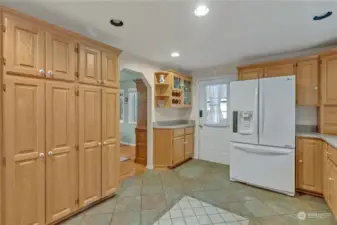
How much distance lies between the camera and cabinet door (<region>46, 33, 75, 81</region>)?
6.32ft

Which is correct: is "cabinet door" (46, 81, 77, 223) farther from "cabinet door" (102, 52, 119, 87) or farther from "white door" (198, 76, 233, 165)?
"white door" (198, 76, 233, 165)

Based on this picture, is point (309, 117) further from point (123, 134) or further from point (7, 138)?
point (123, 134)

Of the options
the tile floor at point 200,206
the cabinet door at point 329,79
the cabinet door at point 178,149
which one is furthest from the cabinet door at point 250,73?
the tile floor at point 200,206

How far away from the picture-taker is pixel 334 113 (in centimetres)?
285

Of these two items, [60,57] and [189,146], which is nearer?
[60,57]

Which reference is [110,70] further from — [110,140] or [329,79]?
[329,79]

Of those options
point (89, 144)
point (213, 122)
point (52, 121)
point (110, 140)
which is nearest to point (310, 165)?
point (213, 122)

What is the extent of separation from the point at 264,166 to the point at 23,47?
11.6ft

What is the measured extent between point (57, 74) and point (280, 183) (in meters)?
3.43

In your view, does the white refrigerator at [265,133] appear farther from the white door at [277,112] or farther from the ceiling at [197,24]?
the ceiling at [197,24]

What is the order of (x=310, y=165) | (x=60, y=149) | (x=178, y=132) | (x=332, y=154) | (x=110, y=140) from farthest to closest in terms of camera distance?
(x=178, y=132), (x=310, y=165), (x=110, y=140), (x=332, y=154), (x=60, y=149)

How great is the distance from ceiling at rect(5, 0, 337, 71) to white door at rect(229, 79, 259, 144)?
674 millimetres

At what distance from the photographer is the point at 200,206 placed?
2.50 metres

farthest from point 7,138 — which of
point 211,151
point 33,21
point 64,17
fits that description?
point 211,151
